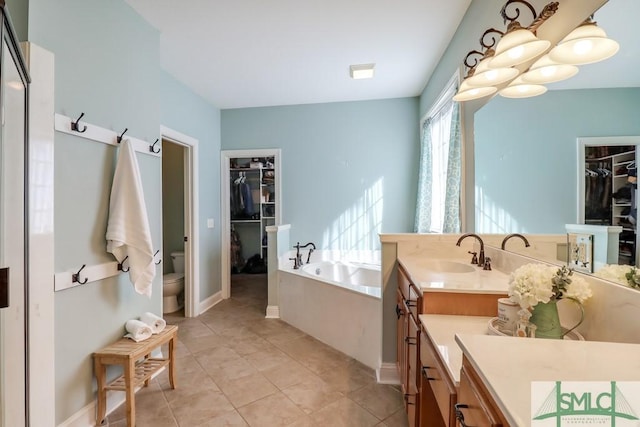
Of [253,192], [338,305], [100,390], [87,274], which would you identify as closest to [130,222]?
[87,274]

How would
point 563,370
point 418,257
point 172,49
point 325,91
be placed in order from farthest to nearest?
point 325,91
point 172,49
point 418,257
point 563,370

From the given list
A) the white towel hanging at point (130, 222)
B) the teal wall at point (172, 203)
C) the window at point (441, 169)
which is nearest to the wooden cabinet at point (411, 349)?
the window at point (441, 169)

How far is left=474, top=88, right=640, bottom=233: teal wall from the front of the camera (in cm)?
92

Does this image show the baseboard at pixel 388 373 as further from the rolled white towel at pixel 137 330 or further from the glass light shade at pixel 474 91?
the glass light shade at pixel 474 91

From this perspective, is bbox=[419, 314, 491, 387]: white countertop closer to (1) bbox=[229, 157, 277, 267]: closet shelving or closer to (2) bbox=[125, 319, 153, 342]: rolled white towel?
(2) bbox=[125, 319, 153, 342]: rolled white towel

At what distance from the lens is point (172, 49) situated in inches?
101

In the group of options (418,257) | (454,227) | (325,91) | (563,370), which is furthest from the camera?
(325,91)

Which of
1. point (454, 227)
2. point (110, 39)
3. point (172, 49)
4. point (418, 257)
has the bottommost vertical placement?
point (418, 257)

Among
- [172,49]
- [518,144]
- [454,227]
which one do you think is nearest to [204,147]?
[172,49]

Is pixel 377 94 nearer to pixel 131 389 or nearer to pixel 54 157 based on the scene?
pixel 54 157

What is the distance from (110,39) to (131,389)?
7.15 ft

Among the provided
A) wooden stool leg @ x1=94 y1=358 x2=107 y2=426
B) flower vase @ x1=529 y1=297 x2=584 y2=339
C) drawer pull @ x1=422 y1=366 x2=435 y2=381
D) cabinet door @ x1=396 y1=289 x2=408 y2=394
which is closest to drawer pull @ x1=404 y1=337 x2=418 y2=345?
cabinet door @ x1=396 y1=289 x2=408 y2=394

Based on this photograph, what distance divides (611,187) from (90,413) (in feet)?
8.90

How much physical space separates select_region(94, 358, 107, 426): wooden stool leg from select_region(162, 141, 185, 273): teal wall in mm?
2455
